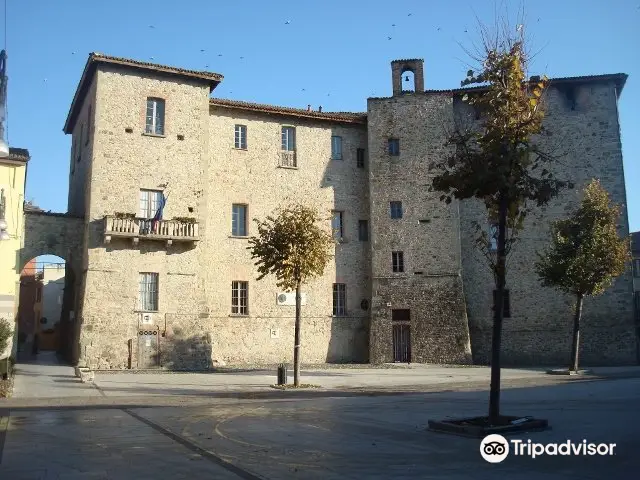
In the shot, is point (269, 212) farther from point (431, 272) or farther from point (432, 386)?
point (432, 386)

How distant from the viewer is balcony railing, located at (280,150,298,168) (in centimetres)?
3291

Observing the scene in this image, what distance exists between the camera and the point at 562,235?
25.8 m

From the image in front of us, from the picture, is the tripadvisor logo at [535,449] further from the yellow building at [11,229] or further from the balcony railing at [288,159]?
the balcony railing at [288,159]

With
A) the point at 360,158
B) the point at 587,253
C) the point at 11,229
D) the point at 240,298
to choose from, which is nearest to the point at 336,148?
the point at 360,158

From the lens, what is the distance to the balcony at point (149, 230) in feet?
87.4

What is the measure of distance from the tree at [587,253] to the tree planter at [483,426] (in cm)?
1622

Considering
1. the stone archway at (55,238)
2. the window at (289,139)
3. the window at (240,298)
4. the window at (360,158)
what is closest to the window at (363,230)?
the window at (360,158)

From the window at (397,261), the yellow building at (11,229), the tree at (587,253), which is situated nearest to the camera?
the tree at (587,253)

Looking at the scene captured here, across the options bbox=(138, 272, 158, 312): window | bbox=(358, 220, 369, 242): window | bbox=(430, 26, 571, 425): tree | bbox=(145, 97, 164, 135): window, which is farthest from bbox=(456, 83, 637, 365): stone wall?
bbox=(430, 26, 571, 425): tree

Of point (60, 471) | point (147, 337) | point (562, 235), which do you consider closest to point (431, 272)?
point (562, 235)

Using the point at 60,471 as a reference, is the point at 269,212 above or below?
above

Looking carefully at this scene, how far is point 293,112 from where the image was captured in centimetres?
3278

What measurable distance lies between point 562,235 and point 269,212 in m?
14.6

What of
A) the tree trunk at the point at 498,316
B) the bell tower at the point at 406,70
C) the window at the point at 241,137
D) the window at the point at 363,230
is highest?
the bell tower at the point at 406,70
